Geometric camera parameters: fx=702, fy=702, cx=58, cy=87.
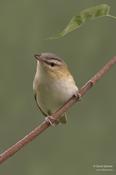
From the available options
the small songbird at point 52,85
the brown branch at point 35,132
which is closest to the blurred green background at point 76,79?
the small songbird at point 52,85

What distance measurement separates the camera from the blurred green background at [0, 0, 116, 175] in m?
4.21

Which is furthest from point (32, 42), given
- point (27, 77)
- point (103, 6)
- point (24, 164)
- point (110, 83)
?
point (103, 6)

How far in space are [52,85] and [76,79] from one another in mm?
2619

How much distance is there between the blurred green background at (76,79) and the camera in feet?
13.8

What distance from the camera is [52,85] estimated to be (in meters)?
1.76

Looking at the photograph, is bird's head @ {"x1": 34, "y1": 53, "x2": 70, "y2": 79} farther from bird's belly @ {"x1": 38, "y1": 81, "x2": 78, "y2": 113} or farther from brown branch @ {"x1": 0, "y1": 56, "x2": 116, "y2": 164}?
brown branch @ {"x1": 0, "y1": 56, "x2": 116, "y2": 164}

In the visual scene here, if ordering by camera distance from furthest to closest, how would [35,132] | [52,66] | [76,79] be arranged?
[76,79], [52,66], [35,132]

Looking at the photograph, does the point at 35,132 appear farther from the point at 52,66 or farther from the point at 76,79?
the point at 76,79

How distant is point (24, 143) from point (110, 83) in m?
3.58

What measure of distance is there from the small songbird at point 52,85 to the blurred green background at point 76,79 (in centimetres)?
192

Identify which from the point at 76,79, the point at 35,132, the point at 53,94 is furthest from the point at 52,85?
the point at 76,79

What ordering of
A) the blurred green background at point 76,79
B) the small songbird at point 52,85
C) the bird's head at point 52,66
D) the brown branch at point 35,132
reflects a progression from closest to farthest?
the brown branch at point 35,132, the bird's head at point 52,66, the small songbird at point 52,85, the blurred green background at point 76,79

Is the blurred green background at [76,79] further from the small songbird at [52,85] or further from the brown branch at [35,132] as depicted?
the brown branch at [35,132]

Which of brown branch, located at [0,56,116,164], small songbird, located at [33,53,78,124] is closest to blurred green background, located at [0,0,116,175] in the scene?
small songbird, located at [33,53,78,124]
